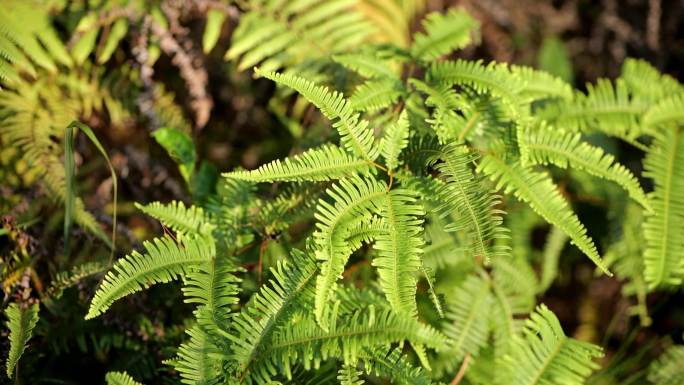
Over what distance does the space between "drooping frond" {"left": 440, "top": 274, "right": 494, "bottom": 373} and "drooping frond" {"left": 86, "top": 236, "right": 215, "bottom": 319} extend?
82 centimetres

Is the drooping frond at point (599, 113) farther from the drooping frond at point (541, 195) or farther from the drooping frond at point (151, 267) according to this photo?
the drooping frond at point (151, 267)

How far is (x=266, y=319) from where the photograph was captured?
130cm

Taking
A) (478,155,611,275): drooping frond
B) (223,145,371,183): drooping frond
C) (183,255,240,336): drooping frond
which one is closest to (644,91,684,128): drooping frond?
(478,155,611,275): drooping frond

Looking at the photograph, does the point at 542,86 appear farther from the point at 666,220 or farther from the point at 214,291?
the point at 214,291

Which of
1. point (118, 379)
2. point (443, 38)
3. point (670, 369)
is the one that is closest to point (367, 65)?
point (443, 38)

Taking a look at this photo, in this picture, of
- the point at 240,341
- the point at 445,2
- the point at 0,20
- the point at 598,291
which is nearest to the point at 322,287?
the point at 240,341

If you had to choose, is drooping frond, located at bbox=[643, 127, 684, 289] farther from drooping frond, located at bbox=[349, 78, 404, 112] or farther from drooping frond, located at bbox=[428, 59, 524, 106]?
drooping frond, located at bbox=[349, 78, 404, 112]

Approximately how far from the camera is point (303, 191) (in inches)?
64.5

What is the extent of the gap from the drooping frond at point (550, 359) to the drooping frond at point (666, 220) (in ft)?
1.67

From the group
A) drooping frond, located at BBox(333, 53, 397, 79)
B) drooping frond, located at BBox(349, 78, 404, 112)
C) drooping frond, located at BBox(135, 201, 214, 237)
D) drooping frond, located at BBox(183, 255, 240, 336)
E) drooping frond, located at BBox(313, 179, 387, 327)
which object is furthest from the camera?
drooping frond, located at BBox(333, 53, 397, 79)

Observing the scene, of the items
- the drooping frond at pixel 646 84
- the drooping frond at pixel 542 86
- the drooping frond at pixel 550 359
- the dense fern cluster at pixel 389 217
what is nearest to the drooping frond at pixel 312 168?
the dense fern cluster at pixel 389 217

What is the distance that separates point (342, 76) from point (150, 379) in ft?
4.03

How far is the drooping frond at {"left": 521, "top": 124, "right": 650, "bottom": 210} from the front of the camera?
150 cm

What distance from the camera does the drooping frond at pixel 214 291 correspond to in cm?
131
